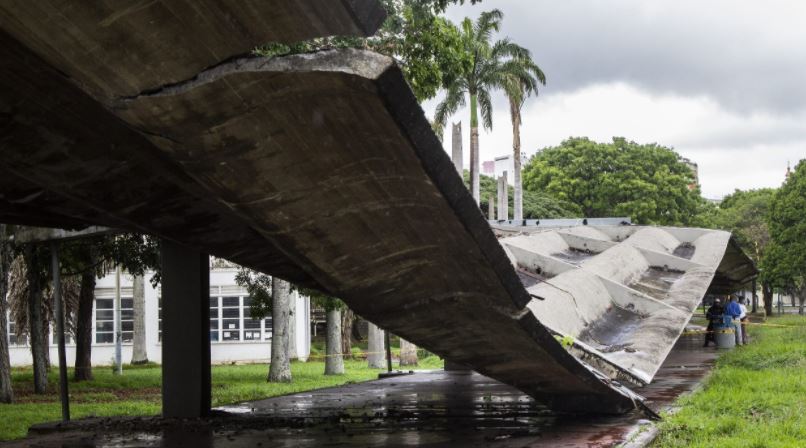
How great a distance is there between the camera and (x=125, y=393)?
20875 millimetres

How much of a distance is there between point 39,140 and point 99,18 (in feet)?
7.69

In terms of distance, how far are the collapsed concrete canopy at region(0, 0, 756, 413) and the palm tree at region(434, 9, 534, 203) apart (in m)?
23.0

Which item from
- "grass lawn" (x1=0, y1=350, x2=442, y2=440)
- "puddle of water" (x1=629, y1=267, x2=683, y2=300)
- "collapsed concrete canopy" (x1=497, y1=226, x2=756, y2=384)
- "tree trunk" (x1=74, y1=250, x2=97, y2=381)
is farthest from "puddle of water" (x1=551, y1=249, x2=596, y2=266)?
"tree trunk" (x1=74, y1=250, x2=97, y2=381)

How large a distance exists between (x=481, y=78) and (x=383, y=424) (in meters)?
23.2

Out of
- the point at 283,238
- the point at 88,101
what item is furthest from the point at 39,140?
the point at 283,238

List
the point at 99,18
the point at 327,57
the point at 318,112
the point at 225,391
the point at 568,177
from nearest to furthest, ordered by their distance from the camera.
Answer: the point at 99,18 → the point at 327,57 → the point at 318,112 → the point at 225,391 → the point at 568,177

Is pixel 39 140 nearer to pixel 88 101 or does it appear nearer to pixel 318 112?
pixel 88 101

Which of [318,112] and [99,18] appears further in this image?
[318,112]

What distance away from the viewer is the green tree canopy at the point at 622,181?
5275 cm

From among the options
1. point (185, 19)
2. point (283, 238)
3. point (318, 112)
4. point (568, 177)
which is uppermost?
point (568, 177)

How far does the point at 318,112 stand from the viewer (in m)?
4.59

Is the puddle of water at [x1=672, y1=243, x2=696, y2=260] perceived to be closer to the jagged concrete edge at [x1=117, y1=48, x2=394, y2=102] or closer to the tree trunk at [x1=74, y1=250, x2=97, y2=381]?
the jagged concrete edge at [x1=117, y1=48, x2=394, y2=102]

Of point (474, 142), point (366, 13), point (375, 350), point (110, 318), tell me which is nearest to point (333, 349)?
point (375, 350)

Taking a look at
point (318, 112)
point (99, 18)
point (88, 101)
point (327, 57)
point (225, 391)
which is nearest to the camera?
point (99, 18)
